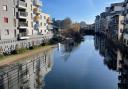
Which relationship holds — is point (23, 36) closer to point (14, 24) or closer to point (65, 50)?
point (14, 24)

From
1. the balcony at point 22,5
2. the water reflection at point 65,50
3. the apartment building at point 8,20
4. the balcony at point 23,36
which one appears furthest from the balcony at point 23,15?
the water reflection at point 65,50

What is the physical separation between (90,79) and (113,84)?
2364 mm

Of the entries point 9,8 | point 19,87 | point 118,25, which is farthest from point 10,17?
point 118,25

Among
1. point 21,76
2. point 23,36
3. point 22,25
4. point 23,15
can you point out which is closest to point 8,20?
point 23,36

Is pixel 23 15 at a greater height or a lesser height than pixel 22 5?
lesser

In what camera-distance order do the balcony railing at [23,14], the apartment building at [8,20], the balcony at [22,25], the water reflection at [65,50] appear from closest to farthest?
the apartment building at [8,20] → the water reflection at [65,50] → the balcony railing at [23,14] → the balcony at [22,25]

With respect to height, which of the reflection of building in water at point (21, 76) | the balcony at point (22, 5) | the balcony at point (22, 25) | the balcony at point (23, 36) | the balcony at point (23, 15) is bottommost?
the reflection of building in water at point (21, 76)

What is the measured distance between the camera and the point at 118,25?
63.4 metres

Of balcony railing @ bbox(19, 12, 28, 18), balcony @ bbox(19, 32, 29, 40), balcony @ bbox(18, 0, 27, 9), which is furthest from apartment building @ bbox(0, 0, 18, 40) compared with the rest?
balcony railing @ bbox(19, 12, 28, 18)

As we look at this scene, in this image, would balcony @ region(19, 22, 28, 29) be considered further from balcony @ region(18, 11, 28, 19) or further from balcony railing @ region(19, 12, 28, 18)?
balcony railing @ region(19, 12, 28, 18)

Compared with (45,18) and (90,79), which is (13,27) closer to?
(90,79)

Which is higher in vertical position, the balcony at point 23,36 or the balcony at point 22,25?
the balcony at point 22,25

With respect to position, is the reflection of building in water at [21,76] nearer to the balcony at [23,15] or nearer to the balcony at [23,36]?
the balcony at [23,36]

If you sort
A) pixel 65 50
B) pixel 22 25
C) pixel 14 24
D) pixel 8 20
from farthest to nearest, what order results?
pixel 65 50 < pixel 22 25 < pixel 14 24 < pixel 8 20
